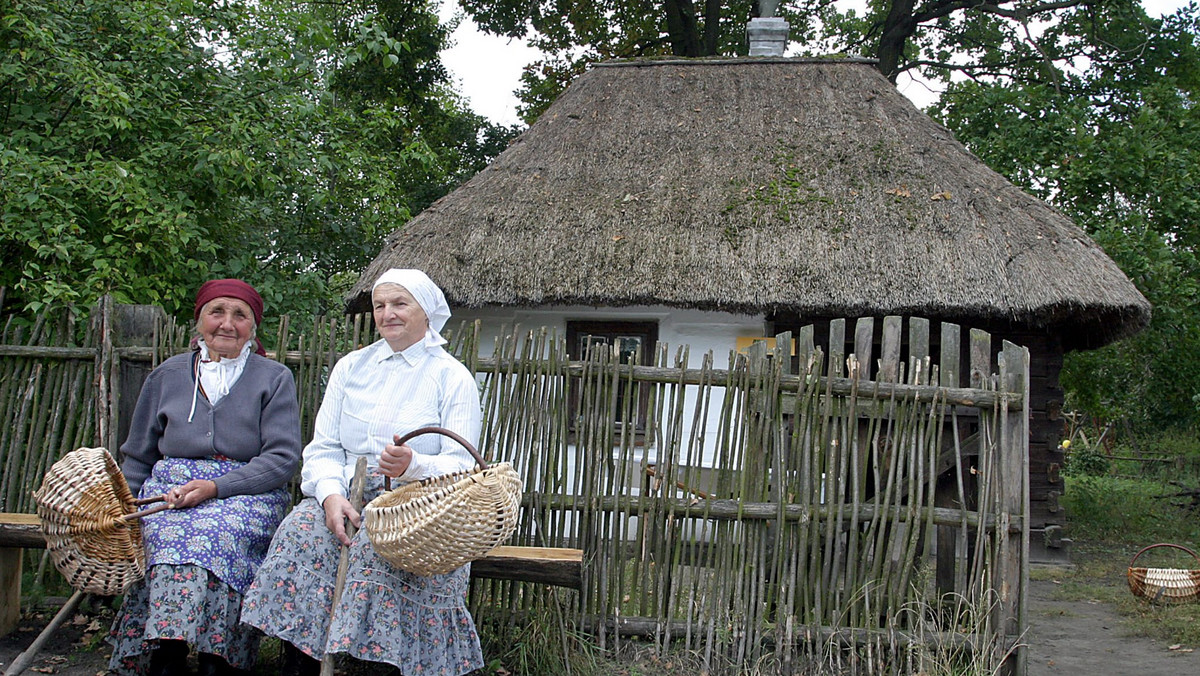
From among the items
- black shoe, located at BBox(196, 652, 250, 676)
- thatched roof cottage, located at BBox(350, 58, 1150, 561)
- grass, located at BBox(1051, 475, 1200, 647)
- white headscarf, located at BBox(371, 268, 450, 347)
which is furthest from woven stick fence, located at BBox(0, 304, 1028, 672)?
thatched roof cottage, located at BBox(350, 58, 1150, 561)

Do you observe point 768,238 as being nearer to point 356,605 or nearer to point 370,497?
point 370,497

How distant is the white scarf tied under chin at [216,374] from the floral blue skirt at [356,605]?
611mm

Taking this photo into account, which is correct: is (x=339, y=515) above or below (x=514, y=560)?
above

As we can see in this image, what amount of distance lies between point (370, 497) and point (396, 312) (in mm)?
621

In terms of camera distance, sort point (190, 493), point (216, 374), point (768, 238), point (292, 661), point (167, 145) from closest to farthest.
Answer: point (190, 493) < point (292, 661) < point (216, 374) < point (167, 145) < point (768, 238)

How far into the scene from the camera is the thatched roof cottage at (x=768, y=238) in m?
6.93

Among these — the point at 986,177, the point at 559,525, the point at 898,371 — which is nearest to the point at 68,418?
the point at 559,525

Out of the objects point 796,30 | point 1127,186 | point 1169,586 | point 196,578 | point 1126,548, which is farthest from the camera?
point 796,30

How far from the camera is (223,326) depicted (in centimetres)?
350

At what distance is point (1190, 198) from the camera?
909 centimetres

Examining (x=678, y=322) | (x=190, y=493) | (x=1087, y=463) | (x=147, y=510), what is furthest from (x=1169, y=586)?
(x=1087, y=463)

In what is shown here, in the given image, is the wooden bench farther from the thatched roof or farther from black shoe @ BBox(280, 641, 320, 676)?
the thatched roof

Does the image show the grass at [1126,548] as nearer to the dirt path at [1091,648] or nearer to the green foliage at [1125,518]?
the green foliage at [1125,518]

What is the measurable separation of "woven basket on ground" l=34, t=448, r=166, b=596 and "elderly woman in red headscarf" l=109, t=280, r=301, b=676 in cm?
10
